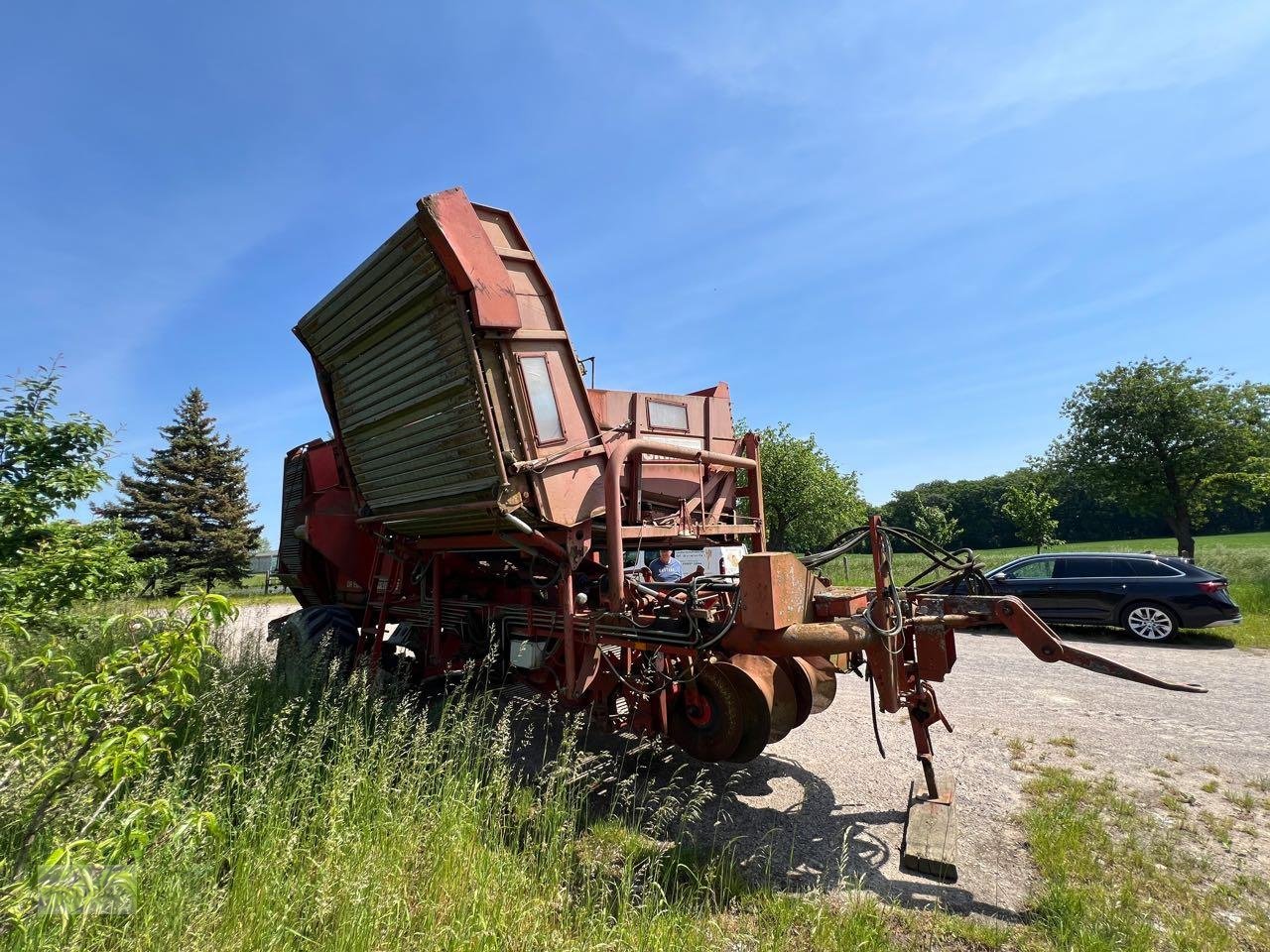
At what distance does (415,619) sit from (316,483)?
2877 millimetres

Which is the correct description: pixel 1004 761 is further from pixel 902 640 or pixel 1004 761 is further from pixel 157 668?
pixel 157 668

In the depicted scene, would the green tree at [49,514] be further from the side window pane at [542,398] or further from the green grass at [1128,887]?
the green grass at [1128,887]

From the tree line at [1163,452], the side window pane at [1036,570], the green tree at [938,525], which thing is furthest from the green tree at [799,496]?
the side window pane at [1036,570]

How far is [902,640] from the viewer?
3.59 metres

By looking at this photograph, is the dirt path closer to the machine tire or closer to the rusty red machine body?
the rusty red machine body

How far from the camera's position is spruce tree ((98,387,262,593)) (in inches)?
1086

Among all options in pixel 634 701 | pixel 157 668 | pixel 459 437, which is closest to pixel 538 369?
pixel 459 437

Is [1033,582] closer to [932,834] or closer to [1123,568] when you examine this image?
[1123,568]

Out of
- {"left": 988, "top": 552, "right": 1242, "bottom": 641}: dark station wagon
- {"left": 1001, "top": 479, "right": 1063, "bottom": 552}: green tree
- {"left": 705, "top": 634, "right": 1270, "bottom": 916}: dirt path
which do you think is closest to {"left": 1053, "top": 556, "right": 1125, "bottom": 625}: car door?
{"left": 988, "top": 552, "right": 1242, "bottom": 641}: dark station wagon

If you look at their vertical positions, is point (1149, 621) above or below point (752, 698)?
below

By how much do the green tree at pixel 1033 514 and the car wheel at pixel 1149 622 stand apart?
12491 millimetres

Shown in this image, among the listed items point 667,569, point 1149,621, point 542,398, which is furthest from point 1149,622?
point 542,398

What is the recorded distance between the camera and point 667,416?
5473mm

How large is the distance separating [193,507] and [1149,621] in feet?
116
